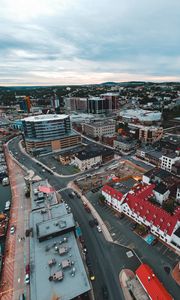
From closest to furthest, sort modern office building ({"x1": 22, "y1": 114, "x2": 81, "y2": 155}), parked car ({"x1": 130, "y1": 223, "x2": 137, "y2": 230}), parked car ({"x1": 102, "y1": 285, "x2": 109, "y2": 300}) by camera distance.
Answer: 1. parked car ({"x1": 102, "y1": 285, "x2": 109, "y2": 300})
2. parked car ({"x1": 130, "y1": 223, "x2": 137, "y2": 230})
3. modern office building ({"x1": 22, "y1": 114, "x2": 81, "y2": 155})

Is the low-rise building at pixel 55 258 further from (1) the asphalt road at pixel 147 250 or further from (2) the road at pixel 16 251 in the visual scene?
(1) the asphalt road at pixel 147 250

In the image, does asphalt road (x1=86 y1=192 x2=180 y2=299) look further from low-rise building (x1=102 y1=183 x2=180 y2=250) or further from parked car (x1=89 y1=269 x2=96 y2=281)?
parked car (x1=89 y1=269 x2=96 y2=281)

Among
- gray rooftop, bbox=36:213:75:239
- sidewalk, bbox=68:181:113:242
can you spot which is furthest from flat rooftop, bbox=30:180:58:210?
sidewalk, bbox=68:181:113:242

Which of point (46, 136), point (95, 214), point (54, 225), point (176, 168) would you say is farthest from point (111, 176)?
point (46, 136)

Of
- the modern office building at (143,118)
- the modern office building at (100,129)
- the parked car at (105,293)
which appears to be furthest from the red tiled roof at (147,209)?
the modern office building at (143,118)

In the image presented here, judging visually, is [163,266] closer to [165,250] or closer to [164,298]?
[165,250]

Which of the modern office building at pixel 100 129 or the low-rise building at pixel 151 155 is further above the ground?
the modern office building at pixel 100 129
